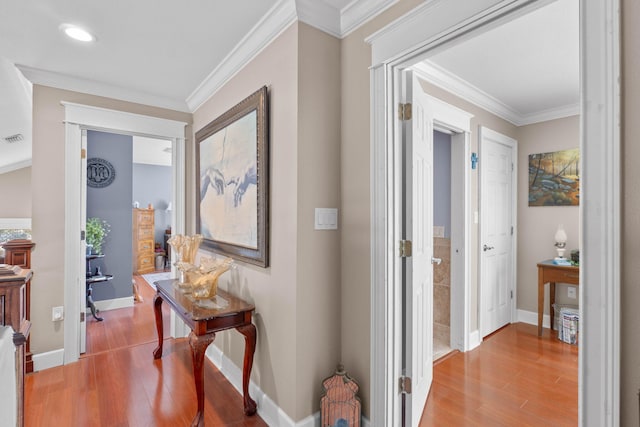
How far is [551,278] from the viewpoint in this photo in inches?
128

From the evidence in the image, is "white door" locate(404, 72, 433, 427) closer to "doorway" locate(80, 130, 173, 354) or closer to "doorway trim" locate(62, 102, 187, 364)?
"doorway trim" locate(62, 102, 187, 364)

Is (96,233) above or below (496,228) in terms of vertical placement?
below

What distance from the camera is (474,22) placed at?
127 cm

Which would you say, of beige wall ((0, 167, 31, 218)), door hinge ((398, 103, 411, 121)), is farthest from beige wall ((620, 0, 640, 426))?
beige wall ((0, 167, 31, 218))

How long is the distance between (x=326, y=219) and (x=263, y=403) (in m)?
1.21

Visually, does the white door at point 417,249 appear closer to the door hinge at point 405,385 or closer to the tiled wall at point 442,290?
the door hinge at point 405,385

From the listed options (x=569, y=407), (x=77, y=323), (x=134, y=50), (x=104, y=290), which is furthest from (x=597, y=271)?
(x=104, y=290)

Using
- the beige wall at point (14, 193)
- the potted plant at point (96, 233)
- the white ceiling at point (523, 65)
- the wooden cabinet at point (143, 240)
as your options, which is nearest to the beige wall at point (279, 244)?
the white ceiling at point (523, 65)

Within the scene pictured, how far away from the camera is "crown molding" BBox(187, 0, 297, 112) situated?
5.74 ft

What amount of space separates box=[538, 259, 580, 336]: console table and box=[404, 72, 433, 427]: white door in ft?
6.15

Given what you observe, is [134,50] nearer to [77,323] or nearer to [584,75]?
[77,323]

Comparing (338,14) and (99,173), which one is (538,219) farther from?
(99,173)

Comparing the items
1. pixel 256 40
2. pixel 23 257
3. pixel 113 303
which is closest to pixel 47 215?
pixel 23 257

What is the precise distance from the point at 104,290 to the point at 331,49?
4228 mm
